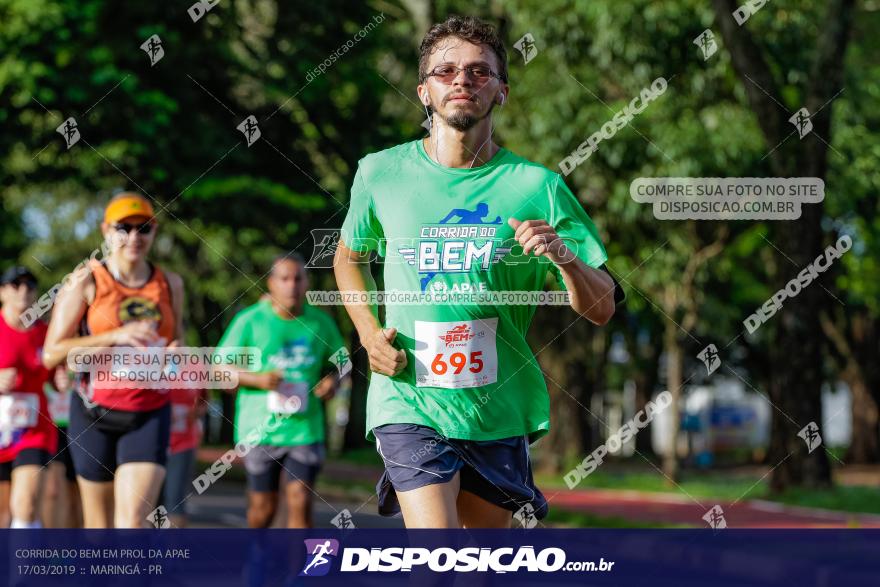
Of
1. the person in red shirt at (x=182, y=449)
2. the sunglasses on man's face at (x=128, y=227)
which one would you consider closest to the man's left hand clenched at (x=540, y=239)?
the sunglasses on man's face at (x=128, y=227)

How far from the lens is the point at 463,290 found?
4.45 meters

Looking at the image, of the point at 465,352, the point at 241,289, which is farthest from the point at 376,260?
the point at 241,289

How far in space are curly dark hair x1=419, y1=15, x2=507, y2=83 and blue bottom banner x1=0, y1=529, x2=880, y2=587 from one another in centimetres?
148

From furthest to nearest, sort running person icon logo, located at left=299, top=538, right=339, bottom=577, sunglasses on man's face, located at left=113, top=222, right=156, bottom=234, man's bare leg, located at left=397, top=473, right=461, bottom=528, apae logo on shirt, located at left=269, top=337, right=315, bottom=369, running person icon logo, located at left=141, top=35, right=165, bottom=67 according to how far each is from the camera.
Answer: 1. running person icon logo, located at left=141, top=35, right=165, bottom=67
2. apae logo on shirt, located at left=269, top=337, right=315, bottom=369
3. sunglasses on man's face, located at left=113, top=222, right=156, bottom=234
4. running person icon logo, located at left=299, top=538, right=339, bottom=577
5. man's bare leg, located at left=397, top=473, right=461, bottom=528

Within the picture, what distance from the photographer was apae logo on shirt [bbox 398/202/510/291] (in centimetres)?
444

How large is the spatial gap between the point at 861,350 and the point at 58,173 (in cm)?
2090

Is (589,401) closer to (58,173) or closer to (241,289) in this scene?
(241,289)

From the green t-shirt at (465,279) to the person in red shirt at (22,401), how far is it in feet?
13.0

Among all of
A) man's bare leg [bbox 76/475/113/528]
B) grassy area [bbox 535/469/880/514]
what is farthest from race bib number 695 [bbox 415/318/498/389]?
grassy area [bbox 535/469/880/514]

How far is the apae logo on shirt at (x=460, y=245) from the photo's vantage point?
14.6 feet

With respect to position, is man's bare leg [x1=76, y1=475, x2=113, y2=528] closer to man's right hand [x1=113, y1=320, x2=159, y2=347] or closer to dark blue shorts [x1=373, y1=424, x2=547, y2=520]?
man's right hand [x1=113, y1=320, x2=159, y2=347]

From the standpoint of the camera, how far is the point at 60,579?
5.82 m

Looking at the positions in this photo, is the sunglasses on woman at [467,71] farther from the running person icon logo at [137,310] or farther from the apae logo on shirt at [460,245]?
the running person icon logo at [137,310]

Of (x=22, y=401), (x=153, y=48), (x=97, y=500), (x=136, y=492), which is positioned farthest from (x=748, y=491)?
(x=136, y=492)
